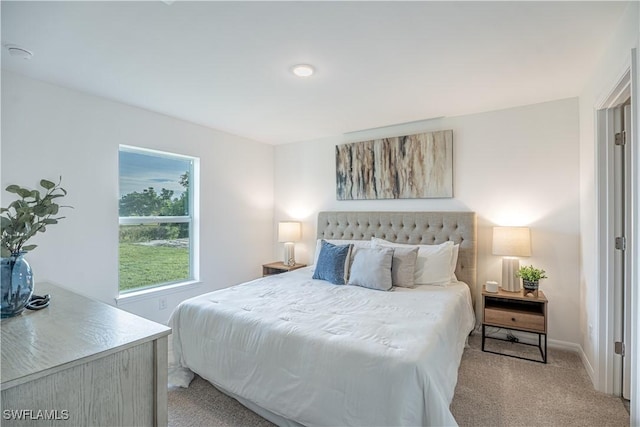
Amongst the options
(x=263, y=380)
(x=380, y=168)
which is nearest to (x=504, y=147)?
(x=380, y=168)

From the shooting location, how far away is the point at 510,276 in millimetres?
2834

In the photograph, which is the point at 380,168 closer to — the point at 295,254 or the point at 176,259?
the point at 295,254

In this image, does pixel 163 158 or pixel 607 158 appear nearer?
pixel 607 158

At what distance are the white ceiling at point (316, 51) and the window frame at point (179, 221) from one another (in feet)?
1.76

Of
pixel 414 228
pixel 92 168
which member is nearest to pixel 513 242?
pixel 414 228

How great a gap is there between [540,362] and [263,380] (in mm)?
2431

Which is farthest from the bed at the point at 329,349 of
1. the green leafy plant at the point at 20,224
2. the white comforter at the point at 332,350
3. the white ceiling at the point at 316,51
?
the white ceiling at the point at 316,51

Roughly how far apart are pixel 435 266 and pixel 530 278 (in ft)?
2.74

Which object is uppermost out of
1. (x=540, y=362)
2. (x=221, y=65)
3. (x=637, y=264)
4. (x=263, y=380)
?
(x=221, y=65)

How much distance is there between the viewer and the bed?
142 cm

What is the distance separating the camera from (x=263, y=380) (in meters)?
1.79

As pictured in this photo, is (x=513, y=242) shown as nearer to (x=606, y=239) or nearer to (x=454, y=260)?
(x=454, y=260)

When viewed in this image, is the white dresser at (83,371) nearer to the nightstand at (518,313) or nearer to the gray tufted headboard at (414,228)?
the nightstand at (518,313)

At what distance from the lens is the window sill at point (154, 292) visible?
119 inches
